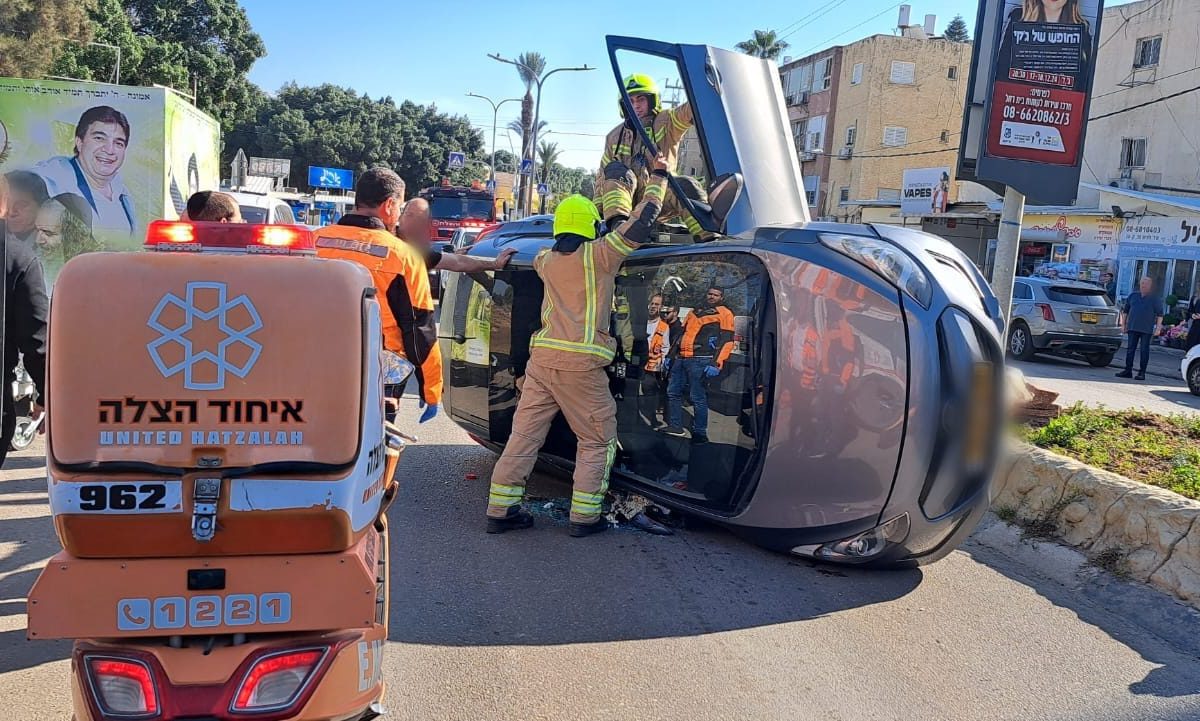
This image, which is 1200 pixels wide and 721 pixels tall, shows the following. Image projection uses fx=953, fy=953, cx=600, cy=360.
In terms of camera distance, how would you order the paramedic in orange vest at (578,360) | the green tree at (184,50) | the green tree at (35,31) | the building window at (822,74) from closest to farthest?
the paramedic in orange vest at (578,360) → the green tree at (35,31) → the green tree at (184,50) → the building window at (822,74)

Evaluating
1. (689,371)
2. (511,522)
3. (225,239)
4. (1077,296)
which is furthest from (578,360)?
(1077,296)

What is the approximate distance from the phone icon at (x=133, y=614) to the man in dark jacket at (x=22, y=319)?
302 centimetres

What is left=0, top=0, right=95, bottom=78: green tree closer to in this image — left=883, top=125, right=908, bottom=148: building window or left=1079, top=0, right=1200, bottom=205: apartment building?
left=1079, top=0, right=1200, bottom=205: apartment building

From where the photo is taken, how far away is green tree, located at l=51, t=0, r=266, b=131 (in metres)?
35.3

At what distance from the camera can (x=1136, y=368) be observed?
19.0 meters

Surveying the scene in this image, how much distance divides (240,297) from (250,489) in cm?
54

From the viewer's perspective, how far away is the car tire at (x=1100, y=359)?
738 inches

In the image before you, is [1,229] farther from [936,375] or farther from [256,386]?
[936,375]

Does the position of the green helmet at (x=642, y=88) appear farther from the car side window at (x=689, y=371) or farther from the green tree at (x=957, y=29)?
the green tree at (x=957, y=29)

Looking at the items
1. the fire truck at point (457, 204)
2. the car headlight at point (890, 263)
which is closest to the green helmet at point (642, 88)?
the car headlight at point (890, 263)

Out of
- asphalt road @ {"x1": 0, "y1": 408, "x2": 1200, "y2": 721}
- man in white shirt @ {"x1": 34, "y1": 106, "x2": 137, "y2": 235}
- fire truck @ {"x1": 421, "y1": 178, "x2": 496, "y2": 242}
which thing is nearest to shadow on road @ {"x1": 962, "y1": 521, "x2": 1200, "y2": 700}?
asphalt road @ {"x1": 0, "y1": 408, "x2": 1200, "y2": 721}

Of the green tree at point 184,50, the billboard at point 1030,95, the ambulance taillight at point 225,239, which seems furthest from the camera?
the green tree at point 184,50

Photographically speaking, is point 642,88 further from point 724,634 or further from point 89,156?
point 89,156

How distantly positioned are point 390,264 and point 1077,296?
17920mm
